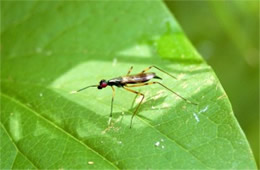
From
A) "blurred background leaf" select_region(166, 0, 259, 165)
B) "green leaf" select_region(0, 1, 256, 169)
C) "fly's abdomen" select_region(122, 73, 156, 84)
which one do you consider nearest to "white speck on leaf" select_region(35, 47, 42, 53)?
"green leaf" select_region(0, 1, 256, 169)

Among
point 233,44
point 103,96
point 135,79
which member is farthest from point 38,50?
point 233,44

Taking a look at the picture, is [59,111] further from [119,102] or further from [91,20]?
[91,20]

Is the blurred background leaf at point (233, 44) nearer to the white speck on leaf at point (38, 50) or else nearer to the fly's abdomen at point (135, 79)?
the fly's abdomen at point (135, 79)

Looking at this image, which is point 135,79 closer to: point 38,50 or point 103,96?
point 103,96

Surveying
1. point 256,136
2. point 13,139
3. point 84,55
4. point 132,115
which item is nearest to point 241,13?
point 256,136

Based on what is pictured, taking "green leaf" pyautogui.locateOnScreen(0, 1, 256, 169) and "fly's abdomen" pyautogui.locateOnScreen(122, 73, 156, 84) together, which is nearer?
"green leaf" pyautogui.locateOnScreen(0, 1, 256, 169)

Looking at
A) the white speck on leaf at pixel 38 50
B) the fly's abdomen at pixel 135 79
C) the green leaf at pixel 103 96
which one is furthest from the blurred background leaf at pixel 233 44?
the white speck on leaf at pixel 38 50

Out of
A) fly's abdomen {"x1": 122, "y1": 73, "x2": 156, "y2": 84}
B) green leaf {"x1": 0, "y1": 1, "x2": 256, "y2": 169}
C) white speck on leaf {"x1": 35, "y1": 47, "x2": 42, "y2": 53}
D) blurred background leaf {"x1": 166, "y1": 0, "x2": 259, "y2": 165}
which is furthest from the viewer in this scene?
blurred background leaf {"x1": 166, "y1": 0, "x2": 259, "y2": 165}

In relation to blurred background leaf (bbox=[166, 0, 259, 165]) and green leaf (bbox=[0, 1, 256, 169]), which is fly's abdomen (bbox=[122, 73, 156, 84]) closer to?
green leaf (bbox=[0, 1, 256, 169])
